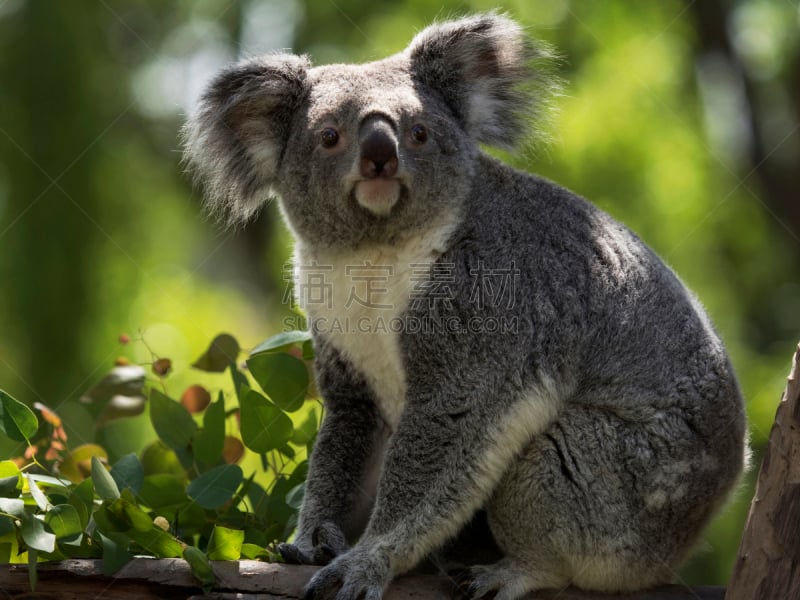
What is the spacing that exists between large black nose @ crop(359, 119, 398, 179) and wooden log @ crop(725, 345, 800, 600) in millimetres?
1686

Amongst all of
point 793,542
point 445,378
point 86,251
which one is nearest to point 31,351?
point 86,251

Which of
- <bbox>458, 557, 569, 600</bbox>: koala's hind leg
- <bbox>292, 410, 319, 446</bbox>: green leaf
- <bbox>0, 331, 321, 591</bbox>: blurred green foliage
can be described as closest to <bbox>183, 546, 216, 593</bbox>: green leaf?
<bbox>0, 331, 321, 591</bbox>: blurred green foliage

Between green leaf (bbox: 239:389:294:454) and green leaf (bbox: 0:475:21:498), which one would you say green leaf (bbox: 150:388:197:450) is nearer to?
green leaf (bbox: 239:389:294:454)

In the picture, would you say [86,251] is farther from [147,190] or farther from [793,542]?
[793,542]

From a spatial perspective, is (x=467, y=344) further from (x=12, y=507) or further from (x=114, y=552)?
(x=12, y=507)

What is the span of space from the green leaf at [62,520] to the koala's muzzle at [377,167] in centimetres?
164

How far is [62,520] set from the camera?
11.5 ft

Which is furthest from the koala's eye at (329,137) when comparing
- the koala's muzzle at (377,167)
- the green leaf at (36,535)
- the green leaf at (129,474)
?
the green leaf at (36,535)

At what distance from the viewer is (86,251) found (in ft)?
37.9

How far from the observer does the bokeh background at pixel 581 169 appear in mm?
10570

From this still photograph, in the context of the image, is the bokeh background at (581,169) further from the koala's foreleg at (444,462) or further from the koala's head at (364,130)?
the koala's foreleg at (444,462)

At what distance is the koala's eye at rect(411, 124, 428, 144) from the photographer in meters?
4.06

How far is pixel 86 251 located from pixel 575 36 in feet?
20.8

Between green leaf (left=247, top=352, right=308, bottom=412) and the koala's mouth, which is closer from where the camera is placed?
the koala's mouth
